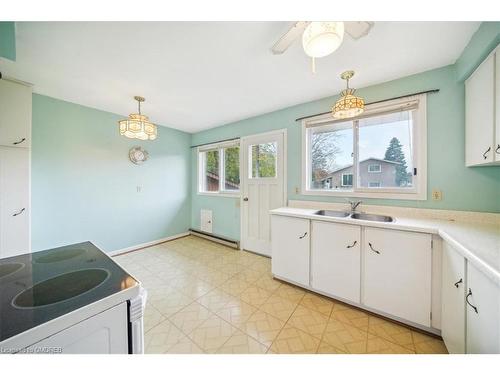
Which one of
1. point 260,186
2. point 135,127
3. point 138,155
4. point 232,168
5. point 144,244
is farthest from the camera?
point 232,168

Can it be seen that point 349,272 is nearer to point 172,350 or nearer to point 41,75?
point 172,350

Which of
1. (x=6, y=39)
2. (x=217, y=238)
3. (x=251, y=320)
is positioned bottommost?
(x=251, y=320)

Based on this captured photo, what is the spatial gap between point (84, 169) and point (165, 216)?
4.84 feet

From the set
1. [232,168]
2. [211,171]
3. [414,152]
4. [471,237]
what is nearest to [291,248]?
[471,237]

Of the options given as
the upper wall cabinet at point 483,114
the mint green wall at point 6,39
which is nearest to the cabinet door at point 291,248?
the upper wall cabinet at point 483,114

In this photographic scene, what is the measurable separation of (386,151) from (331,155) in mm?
569

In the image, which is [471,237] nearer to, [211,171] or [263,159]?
[263,159]

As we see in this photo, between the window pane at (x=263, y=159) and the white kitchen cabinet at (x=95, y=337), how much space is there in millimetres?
2403

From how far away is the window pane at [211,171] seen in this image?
12.2 feet

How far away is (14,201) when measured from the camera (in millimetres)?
1835

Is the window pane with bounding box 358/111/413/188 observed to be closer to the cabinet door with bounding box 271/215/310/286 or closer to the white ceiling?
the white ceiling

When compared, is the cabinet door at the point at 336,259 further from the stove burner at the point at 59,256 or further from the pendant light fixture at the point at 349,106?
the stove burner at the point at 59,256

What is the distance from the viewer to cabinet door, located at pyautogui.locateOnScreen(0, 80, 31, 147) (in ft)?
5.81
